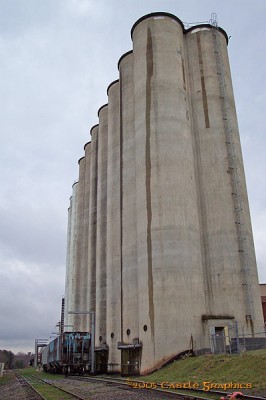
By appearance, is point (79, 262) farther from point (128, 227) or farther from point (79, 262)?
point (128, 227)

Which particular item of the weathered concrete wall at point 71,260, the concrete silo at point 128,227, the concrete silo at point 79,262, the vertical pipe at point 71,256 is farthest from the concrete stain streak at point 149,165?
the weathered concrete wall at point 71,260

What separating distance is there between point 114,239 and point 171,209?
390 inches

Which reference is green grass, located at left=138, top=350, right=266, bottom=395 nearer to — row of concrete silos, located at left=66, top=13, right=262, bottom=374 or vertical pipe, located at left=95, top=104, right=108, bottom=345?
row of concrete silos, located at left=66, top=13, right=262, bottom=374

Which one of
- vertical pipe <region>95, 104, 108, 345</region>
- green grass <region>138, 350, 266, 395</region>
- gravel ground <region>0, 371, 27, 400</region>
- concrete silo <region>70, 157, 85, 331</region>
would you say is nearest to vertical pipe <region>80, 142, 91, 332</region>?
concrete silo <region>70, 157, 85, 331</region>

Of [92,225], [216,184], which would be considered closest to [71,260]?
[92,225]

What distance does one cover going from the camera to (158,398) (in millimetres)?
13766

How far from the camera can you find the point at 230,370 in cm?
1856

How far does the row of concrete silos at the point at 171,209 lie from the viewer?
1212 inches

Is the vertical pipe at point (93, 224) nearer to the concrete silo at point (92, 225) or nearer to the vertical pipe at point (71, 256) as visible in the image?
the concrete silo at point (92, 225)

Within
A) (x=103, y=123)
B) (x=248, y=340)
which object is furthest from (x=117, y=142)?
(x=248, y=340)

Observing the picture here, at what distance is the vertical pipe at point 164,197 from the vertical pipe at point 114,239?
20.6 ft

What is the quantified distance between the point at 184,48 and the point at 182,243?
21.5 m

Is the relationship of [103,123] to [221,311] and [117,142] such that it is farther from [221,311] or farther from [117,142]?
[221,311]

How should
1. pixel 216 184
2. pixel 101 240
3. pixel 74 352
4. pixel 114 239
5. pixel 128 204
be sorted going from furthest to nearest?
pixel 101 240
pixel 114 239
pixel 128 204
pixel 216 184
pixel 74 352
